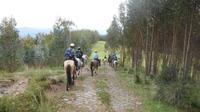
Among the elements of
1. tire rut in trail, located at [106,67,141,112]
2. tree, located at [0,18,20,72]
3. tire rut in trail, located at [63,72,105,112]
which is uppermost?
tree, located at [0,18,20,72]

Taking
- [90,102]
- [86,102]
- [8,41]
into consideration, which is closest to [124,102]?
[90,102]

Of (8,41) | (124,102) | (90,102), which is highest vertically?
(8,41)

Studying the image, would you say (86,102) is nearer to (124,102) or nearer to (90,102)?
(90,102)

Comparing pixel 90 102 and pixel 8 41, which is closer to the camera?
pixel 90 102

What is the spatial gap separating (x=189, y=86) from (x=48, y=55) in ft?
172

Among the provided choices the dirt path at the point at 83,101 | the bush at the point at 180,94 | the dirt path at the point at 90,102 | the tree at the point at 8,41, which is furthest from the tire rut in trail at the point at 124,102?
the tree at the point at 8,41

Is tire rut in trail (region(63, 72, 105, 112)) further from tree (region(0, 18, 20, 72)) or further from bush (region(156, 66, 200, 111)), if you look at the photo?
tree (region(0, 18, 20, 72))

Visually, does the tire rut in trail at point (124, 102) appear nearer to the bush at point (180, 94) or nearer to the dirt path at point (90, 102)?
the dirt path at point (90, 102)

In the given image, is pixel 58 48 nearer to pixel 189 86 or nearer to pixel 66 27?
pixel 66 27

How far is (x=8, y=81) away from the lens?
19516mm

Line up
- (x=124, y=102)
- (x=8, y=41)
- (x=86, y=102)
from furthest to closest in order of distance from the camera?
(x=8, y=41)
(x=124, y=102)
(x=86, y=102)

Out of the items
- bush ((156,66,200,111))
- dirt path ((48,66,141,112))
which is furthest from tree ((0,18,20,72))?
bush ((156,66,200,111))

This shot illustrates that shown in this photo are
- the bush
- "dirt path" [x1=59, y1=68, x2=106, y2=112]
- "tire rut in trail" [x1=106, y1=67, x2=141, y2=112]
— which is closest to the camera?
"dirt path" [x1=59, y1=68, x2=106, y2=112]

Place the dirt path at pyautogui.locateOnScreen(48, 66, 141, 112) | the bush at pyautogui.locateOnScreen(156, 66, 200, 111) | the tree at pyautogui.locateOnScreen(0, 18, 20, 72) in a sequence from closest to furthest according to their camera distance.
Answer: the dirt path at pyautogui.locateOnScreen(48, 66, 141, 112), the bush at pyautogui.locateOnScreen(156, 66, 200, 111), the tree at pyautogui.locateOnScreen(0, 18, 20, 72)
